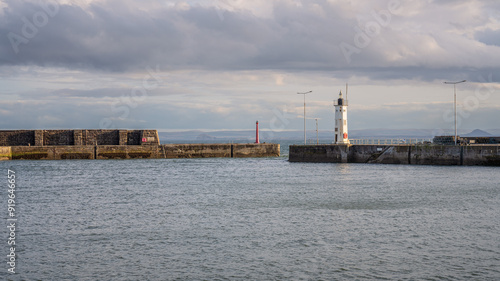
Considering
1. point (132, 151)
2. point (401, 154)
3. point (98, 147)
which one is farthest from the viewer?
point (132, 151)

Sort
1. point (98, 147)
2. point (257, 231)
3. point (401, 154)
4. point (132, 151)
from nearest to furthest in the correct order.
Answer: point (257, 231) → point (401, 154) → point (98, 147) → point (132, 151)

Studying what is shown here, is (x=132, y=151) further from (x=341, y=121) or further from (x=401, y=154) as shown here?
(x=401, y=154)

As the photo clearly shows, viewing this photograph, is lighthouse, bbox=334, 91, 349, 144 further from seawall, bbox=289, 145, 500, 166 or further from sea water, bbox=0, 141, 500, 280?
sea water, bbox=0, 141, 500, 280

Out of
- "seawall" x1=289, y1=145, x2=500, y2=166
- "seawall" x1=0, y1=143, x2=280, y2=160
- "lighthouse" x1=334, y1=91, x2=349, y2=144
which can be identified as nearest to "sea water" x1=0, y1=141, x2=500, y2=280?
"seawall" x1=289, y1=145, x2=500, y2=166

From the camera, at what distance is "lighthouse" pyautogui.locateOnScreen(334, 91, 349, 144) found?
64.2 m

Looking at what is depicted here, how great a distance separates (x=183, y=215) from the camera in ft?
84.3

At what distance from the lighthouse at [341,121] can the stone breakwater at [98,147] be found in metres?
15.0

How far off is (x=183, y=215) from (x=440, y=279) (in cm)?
A: 1379

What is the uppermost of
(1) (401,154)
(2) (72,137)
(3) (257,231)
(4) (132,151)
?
(2) (72,137)

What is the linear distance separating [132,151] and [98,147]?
436cm

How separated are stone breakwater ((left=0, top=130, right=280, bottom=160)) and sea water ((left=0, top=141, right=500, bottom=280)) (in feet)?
93.4

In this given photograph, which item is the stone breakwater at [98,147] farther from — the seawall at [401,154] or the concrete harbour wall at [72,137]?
the seawall at [401,154]

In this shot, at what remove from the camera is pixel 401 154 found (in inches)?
2235

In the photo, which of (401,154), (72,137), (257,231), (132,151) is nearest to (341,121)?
(401,154)
